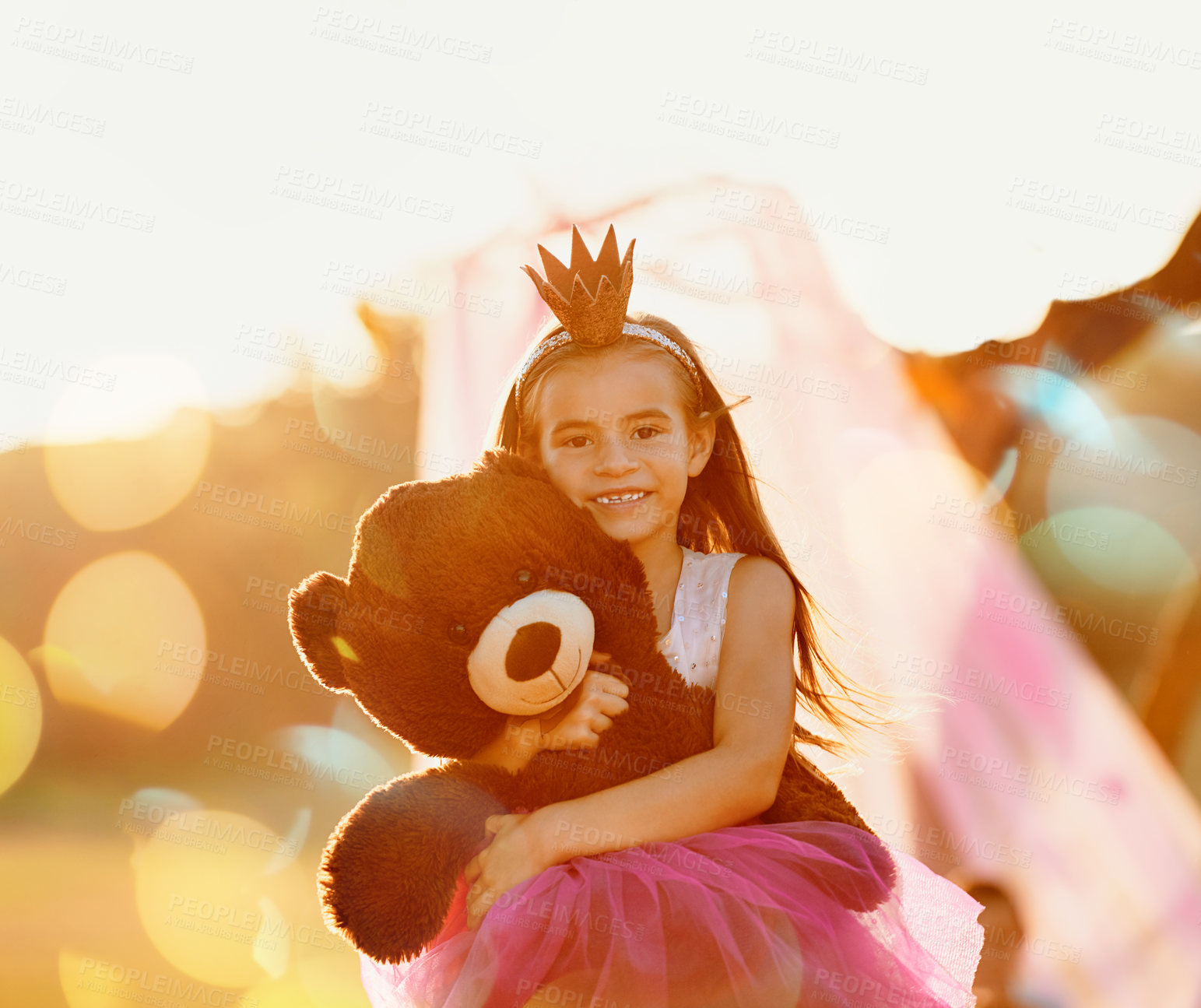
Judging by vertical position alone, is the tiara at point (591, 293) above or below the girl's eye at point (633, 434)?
above

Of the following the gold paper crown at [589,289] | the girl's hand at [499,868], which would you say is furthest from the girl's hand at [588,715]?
the gold paper crown at [589,289]

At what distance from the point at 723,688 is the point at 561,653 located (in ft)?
1.04

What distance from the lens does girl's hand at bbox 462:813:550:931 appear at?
1.13 m

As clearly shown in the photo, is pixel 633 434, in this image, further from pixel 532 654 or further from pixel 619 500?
pixel 532 654

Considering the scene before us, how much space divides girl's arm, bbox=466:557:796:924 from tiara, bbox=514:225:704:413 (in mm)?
552

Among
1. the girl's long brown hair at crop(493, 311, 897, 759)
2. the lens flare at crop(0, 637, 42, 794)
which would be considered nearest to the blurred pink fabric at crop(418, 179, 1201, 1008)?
the girl's long brown hair at crop(493, 311, 897, 759)

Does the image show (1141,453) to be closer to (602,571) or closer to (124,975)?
(602,571)

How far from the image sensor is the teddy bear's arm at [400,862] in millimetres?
1098

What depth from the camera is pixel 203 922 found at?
12.0ft

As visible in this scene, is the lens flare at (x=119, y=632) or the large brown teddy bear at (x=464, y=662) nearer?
the large brown teddy bear at (x=464, y=662)

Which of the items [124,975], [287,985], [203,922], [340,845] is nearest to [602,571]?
[340,845]

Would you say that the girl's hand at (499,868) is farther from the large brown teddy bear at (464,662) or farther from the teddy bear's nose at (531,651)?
the teddy bear's nose at (531,651)

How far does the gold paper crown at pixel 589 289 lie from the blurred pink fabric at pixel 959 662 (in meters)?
1.20

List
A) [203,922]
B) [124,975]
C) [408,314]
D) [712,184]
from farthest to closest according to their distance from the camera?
[408,314]
[203,922]
[124,975]
[712,184]
